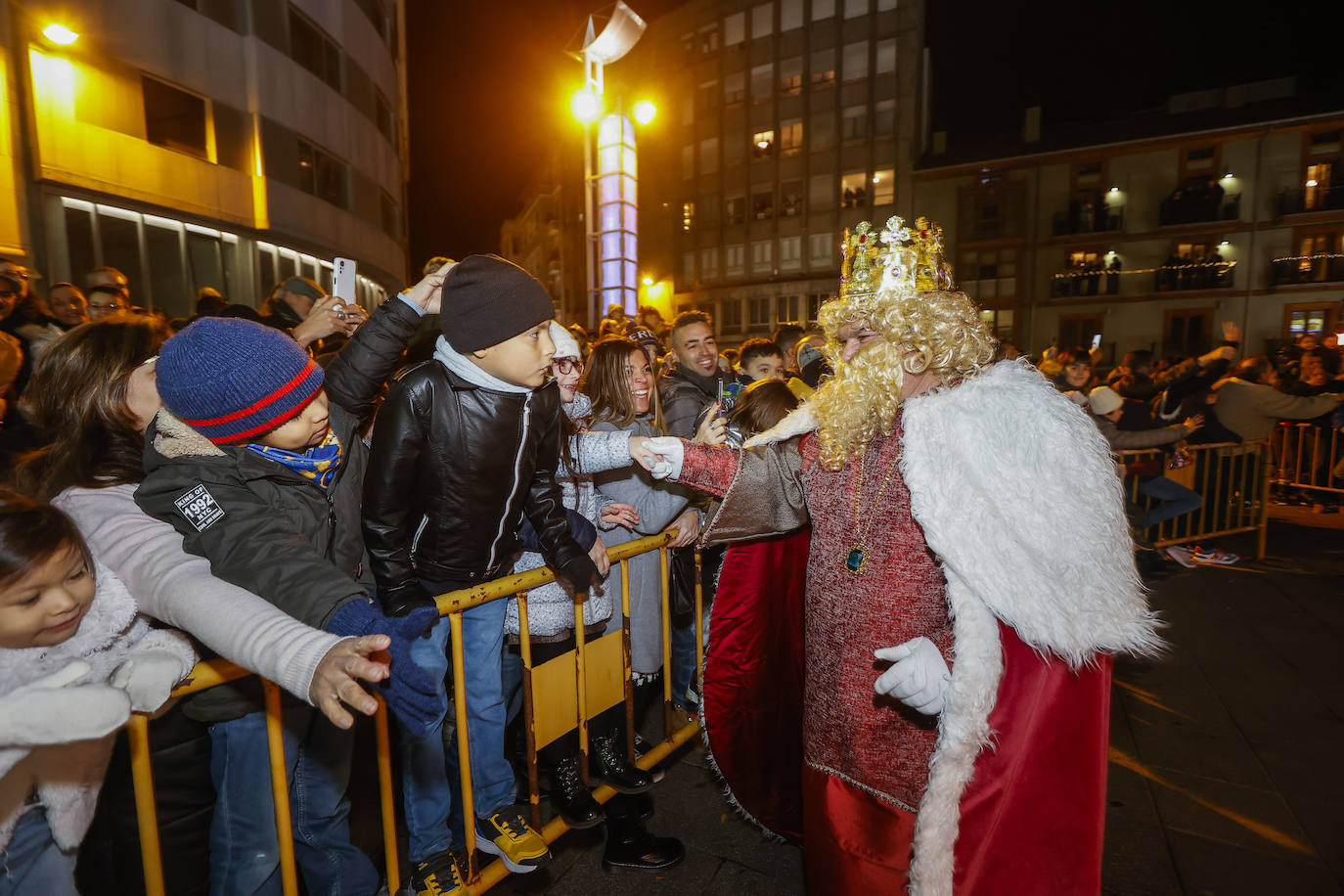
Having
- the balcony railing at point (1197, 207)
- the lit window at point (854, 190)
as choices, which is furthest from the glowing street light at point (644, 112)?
the balcony railing at point (1197, 207)

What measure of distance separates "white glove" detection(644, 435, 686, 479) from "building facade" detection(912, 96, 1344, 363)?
101 feet

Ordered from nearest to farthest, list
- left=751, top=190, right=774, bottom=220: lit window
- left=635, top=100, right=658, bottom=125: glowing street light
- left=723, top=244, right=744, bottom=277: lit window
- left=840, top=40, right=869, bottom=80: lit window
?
left=635, top=100, right=658, bottom=125: glowing street light → left=840, top=40, right=869, bottom=80: lit window → left=751, top=190, right=774, bottom=220: lit window → left=723, top=244, right=744, bottom=277: lit window

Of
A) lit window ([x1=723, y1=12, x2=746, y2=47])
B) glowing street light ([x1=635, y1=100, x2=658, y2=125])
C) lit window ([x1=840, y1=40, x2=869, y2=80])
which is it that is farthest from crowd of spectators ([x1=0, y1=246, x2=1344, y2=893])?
lit window ([x1=723, y1=12, x2=746, y2=47])

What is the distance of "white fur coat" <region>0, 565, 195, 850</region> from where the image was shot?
1.44 metres

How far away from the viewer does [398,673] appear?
1457mm

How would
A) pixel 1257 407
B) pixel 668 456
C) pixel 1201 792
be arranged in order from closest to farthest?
1. pixel 668 456
2. pixel 1201 792
3. pixel 1257 407

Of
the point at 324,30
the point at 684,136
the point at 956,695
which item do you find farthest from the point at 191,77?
the point at 684,136

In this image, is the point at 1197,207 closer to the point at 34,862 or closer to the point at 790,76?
the point at 790,76

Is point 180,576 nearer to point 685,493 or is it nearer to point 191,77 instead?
point 685,493

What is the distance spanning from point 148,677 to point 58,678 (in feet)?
0.87

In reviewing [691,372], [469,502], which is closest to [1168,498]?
[691,372]

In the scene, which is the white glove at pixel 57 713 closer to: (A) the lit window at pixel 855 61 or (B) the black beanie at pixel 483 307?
(B) the black beanie at pixel 483 307

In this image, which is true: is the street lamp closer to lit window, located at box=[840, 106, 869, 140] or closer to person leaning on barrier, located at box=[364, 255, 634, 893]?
person leaning on barrier, located at box=[364, 255, 634, 893]

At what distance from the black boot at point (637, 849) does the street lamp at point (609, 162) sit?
1197cm
